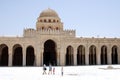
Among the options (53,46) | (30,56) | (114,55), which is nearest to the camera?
(53,46)

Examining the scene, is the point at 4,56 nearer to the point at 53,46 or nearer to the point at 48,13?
the point at 53,46

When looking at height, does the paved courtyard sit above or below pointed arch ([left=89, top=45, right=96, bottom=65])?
below

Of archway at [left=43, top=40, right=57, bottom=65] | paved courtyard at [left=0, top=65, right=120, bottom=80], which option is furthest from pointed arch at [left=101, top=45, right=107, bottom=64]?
paved courtyard at [left=0, top=65, right=120, bottom=80]

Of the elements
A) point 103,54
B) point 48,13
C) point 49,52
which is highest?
point 48,13

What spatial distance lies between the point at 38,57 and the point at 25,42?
3.15 m

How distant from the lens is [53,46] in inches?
1689

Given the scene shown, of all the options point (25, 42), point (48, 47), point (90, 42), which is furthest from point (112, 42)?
point (25, 42)

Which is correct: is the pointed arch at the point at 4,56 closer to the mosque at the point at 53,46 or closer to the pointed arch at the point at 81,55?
the mosque at the point at 53,46

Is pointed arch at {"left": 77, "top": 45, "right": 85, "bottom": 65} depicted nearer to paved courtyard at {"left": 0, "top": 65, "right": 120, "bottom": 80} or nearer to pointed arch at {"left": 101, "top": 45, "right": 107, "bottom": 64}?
pointed arch at {"left": 101, "top": 45, "right": 107, "bottom": 64}

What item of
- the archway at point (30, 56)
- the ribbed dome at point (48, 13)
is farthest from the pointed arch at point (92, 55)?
the archway at point (30, 56)

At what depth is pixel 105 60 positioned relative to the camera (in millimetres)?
43656

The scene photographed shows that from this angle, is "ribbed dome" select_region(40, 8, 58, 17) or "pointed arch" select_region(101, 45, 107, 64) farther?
"ribbed dome" select_region(40, 8, 58, 17)

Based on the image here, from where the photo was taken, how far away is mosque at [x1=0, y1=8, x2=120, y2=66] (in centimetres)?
3747

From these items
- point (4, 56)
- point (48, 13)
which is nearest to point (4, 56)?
point (4, 56)
